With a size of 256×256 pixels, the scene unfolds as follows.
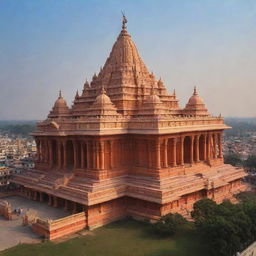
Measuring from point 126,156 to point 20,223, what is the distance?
27.5 feet

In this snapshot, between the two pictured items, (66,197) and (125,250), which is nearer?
(125,250)

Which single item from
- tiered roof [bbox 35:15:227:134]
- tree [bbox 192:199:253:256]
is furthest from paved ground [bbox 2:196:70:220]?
tree [bbox 192:199:253:256]

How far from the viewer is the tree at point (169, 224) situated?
17.0 metres

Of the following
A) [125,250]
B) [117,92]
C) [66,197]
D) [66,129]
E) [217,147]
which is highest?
[117,92]

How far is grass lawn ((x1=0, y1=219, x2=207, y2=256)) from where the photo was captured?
1509 centimetres

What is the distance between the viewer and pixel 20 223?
19000 millimetres

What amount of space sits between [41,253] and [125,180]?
8.45 metres

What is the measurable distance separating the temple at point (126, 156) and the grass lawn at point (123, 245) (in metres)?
1.72

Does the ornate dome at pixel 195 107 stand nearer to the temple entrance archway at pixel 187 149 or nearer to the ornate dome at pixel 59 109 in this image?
the temple entrance archway at pixel 187 149

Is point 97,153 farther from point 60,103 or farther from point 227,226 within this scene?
point 227,226

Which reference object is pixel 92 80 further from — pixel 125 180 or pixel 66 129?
pixel 125 180

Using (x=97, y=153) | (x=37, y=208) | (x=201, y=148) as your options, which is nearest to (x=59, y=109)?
(x=97, y=153)

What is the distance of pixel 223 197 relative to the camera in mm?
24469

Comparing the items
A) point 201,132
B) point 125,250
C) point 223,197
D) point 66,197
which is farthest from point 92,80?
point 125,250
